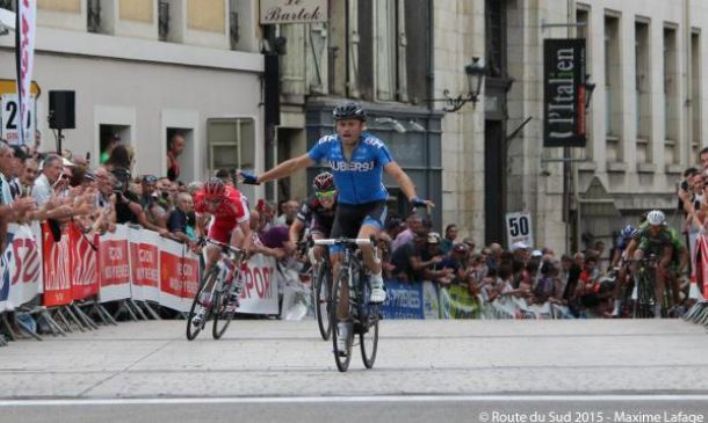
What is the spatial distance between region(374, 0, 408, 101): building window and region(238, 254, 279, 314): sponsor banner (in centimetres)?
1480

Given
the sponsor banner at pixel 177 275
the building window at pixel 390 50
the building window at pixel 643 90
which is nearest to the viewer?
the sponsor banner at pixel 177 275

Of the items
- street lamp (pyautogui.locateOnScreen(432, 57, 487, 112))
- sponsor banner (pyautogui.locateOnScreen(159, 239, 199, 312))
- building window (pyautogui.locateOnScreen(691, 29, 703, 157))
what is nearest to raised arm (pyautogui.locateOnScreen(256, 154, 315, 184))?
sponsor banner (pyautogui.locateOnScreen(159, 239, 199, 312))

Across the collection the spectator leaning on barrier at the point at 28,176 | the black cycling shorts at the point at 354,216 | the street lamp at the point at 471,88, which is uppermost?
the street lamp at the point at 471,88

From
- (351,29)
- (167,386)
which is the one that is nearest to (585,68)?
(351,29)

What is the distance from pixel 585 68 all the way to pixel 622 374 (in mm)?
36062

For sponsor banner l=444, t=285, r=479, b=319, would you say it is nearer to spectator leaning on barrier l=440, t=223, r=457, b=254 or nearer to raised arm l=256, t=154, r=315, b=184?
spectator leaning on barrier l=440, t=223, r=457, b=254

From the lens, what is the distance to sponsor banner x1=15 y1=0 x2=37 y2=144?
2394 centimetres

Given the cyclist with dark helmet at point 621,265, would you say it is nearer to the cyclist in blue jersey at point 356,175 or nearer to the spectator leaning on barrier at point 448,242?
the spectator leaning on barrier at point 448,242

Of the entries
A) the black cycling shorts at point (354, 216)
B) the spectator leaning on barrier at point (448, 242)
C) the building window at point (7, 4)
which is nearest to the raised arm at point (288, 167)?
the black cycling shorts at point (354, 216)

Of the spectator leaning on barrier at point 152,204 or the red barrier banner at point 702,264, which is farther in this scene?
the spectator leaning on barrier at point 152,204

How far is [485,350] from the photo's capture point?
1966 centimetres

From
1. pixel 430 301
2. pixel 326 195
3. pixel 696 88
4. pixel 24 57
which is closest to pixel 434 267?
pixel 430 301

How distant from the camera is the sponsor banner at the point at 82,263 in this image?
76.7 ft

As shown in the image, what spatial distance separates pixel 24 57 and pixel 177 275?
3.78 metres
